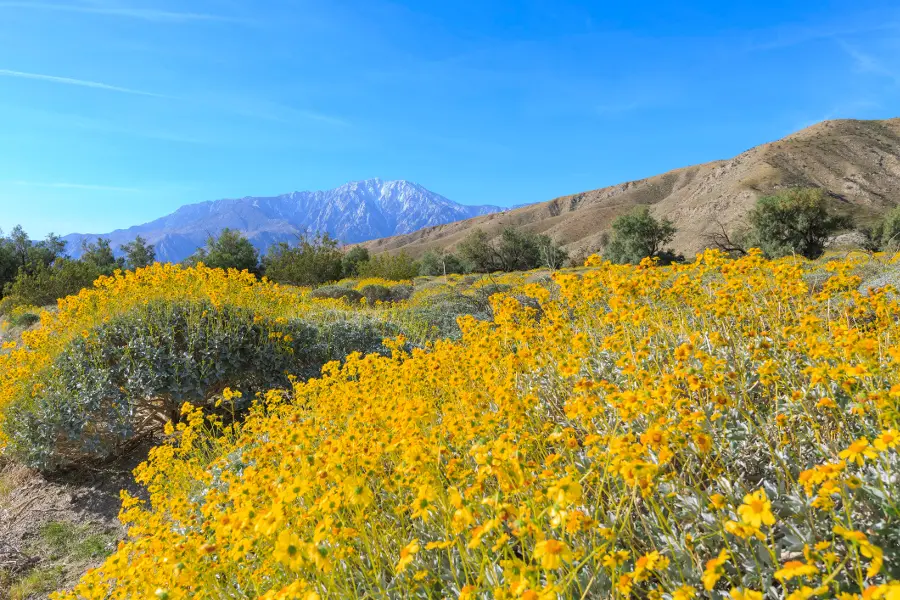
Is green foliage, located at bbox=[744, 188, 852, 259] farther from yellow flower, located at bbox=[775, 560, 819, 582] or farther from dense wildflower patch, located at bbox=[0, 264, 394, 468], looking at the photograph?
yellow flower, located at bbox=[775, 560, 819, 582]

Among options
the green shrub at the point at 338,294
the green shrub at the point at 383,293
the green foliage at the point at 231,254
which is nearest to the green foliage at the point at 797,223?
the green shrub at the point at 383,293

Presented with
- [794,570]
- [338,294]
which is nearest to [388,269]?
[338,294]

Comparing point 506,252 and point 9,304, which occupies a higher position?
point 506,252

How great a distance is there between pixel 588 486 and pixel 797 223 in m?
31.3

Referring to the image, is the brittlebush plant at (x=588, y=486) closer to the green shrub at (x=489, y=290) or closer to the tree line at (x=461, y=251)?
the green shrub at (x=489, y=290)

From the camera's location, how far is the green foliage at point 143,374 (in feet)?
16.7

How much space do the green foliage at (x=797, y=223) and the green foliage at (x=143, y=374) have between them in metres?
28.3

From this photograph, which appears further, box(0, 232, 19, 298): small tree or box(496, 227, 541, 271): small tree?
box(496, 227, 541, 271): small tree

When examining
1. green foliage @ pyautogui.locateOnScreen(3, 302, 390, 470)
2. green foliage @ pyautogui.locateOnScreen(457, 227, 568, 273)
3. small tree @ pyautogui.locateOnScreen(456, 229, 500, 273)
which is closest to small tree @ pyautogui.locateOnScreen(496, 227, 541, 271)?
green foliage @ pyautogui.locateOnScreen(457, 227, 568, 273)

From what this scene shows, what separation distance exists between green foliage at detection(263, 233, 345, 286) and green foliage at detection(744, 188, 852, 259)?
23.1m

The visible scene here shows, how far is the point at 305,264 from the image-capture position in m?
25.3

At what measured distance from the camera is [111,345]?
5.57 metres

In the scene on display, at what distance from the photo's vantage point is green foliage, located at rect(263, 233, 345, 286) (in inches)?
983

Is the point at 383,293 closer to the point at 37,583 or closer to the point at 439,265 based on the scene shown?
the point at 37,583
